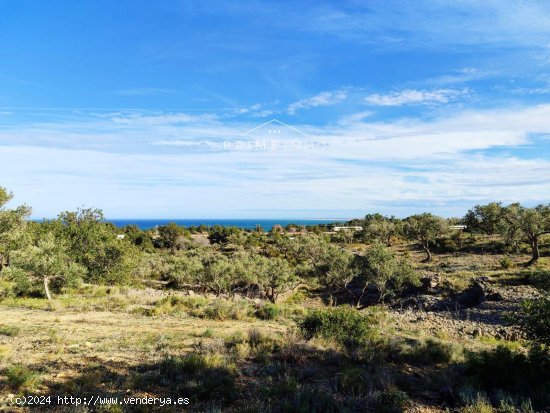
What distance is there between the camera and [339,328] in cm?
1562

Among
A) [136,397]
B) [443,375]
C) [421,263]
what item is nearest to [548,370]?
[443,375]

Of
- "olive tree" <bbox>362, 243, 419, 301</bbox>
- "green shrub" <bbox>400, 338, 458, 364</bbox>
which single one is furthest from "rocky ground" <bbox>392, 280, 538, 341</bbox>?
"green shrub" <bbox>400, 338, 458, 364</bbox>

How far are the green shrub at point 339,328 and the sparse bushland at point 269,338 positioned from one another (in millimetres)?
59

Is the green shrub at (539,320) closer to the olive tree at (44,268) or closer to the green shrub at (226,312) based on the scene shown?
the green shrub at (226,312)

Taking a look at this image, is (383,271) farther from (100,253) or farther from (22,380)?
(22,380)

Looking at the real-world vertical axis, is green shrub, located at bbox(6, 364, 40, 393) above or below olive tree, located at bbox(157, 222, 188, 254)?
above

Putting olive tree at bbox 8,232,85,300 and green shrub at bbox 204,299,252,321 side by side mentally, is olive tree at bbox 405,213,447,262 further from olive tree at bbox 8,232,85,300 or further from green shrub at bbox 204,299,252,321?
olive tree at bbox 8,232,85,300

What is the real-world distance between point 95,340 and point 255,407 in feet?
28.3

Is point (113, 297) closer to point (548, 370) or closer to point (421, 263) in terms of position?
point (548, 370)

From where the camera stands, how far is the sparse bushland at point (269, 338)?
9.24 meters

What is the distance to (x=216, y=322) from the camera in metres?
19.7

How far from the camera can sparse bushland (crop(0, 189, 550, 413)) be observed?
9242 mm

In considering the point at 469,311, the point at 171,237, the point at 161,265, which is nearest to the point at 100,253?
the point at 161,265

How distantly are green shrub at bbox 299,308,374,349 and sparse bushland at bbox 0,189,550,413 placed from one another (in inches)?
2.3
